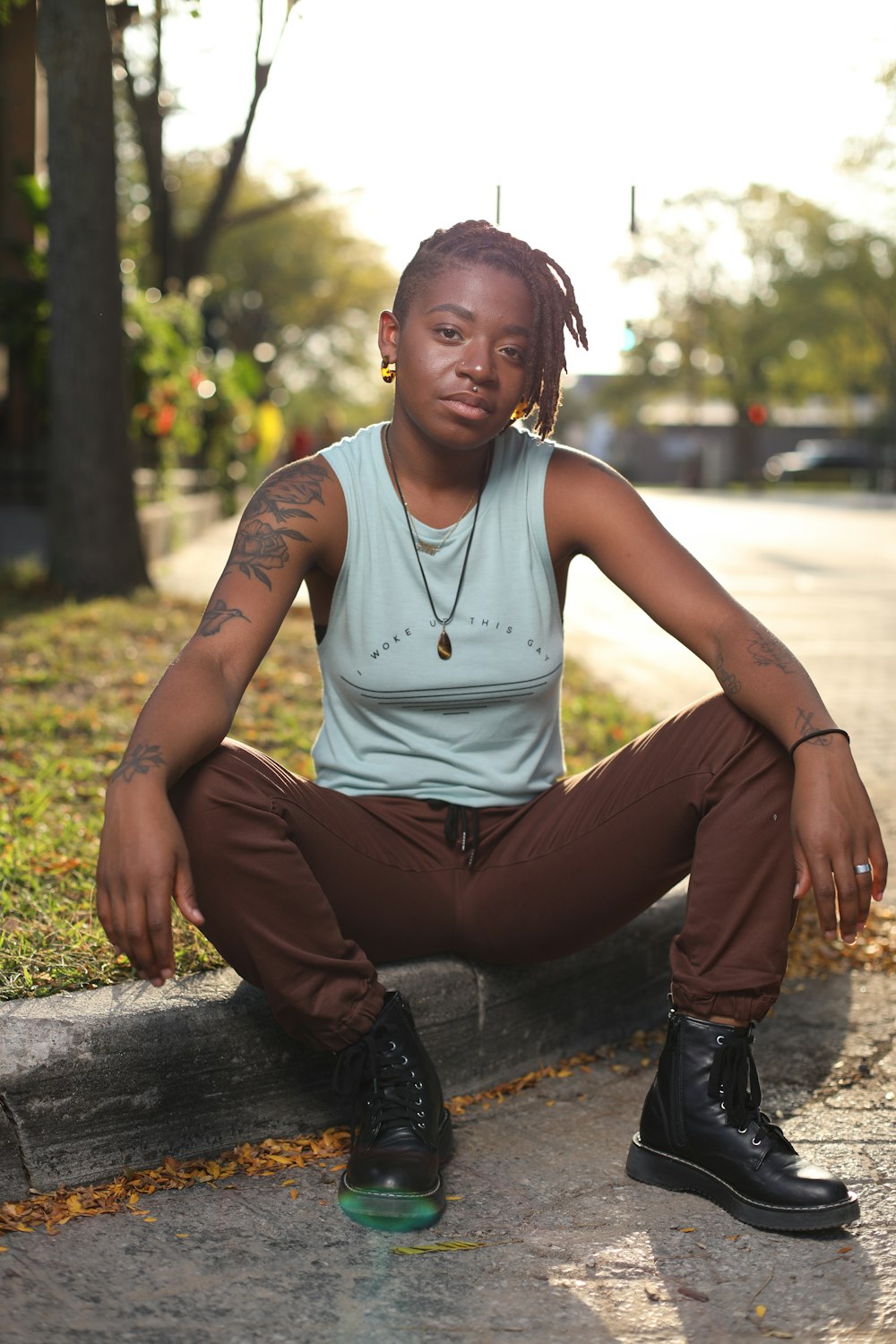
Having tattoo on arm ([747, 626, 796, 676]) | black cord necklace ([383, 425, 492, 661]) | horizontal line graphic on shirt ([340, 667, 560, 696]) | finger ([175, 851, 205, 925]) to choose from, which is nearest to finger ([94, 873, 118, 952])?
finger ([175, 851, 205, 925])

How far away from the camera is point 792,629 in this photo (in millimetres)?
10320

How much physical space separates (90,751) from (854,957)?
252 cm

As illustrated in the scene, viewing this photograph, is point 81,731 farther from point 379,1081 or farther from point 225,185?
point 225,185

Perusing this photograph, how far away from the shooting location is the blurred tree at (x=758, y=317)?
174 ft

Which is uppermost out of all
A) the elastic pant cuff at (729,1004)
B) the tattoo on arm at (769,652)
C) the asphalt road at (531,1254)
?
the tattoo on arm at (769,652)

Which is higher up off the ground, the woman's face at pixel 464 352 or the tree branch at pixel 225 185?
the tree branch at pixel 225 185

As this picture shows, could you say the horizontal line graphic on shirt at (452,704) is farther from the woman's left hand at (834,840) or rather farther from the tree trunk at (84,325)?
the tree trunk at (84,325)

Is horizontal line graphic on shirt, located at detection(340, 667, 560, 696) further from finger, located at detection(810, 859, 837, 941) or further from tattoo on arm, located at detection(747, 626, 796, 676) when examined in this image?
finger, located at detection(810, 859, 837, 941)

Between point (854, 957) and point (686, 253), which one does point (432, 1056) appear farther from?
point (686, 253)

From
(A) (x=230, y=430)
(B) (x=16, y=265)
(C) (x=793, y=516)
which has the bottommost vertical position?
(C) (x=793, y=516)

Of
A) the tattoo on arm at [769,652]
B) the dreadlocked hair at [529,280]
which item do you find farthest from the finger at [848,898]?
the dreadlocked hair at [529,280]

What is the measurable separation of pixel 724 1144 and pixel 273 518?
4.47ft

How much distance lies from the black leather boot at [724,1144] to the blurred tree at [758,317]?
171 feet

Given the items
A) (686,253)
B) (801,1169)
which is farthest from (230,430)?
(686,253)
